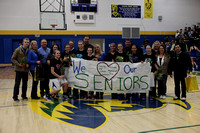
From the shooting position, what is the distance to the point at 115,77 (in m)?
5.62

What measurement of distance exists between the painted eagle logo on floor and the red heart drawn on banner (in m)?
0.71

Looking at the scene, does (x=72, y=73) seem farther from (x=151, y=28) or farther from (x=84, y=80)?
(x=151, y=28)

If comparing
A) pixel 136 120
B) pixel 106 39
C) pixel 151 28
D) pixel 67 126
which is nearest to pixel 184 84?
pixel 136 120

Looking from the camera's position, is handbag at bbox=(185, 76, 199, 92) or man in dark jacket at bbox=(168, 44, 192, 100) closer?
man in dark jacket at bbox=(168, 44, 192, 100)

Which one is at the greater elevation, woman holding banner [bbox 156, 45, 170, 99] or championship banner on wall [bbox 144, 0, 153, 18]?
championship banner on wall [bbox 144, 0, 153, 18]

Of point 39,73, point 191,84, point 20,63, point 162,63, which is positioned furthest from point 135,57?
point 20,63

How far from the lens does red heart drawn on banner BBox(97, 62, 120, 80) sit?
5.61 metres

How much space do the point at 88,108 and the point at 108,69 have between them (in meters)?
1.31

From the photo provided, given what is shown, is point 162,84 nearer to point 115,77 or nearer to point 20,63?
point 115,77

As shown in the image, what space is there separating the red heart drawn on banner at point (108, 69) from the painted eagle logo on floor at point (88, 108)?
707mm

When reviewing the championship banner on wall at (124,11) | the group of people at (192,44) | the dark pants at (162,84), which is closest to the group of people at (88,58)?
the dark pants at (162,84)

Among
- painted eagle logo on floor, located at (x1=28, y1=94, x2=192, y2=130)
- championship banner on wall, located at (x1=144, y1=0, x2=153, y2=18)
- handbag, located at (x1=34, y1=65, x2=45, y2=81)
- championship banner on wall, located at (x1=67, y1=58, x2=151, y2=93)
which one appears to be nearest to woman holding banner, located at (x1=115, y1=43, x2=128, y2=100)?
championship banner on wall, located at (x1=67, y1=58, x2=151, y2=93)

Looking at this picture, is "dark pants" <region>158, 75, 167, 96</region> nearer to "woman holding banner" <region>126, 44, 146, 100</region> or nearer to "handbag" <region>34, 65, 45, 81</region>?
"woman holding banner" <region>126, 44, 146, 100</region>

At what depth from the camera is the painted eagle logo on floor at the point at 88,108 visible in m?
4.05
